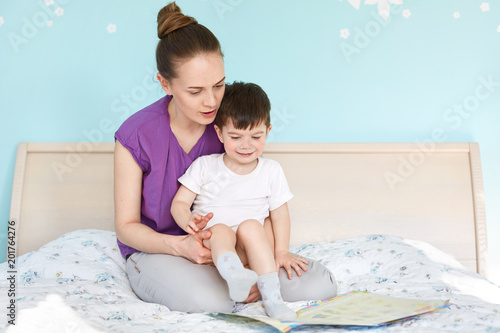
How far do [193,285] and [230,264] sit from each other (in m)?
0.15

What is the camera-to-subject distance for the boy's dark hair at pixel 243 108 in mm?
1420

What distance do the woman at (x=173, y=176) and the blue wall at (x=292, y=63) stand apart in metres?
0.62

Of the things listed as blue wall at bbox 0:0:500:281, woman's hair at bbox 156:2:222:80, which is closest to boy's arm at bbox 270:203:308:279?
woman's hair at bbox 156:2:222:80

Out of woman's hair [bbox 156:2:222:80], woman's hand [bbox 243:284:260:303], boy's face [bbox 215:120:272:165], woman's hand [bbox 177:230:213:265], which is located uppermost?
woman's hair [bbox 156:2:222:80]

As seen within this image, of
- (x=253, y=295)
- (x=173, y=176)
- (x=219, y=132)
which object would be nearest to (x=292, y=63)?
(x=219, y=132)

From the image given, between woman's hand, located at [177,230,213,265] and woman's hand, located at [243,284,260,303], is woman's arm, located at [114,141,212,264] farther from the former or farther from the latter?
woman's hand, located at [243,284,260,303]

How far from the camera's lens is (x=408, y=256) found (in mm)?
1636

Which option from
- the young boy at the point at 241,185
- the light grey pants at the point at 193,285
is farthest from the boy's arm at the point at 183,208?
the light grey pants at the point at 193,285

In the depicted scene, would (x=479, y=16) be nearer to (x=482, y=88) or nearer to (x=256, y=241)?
(x=482, y=88)

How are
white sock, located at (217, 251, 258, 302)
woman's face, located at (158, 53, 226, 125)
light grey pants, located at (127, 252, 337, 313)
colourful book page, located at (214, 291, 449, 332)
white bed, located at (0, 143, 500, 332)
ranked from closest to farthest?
colourful book page, located at (214, 291, 449, 332) < white sock, located at (217, 251, 258, 302) < light grey pants, located at (127, 252, 337, 313) < woman's face, located at (158, 53, 226, 125) < white bed, located at (0, 143, 500, 332)

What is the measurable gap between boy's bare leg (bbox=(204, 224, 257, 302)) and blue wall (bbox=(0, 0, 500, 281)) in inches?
35.8

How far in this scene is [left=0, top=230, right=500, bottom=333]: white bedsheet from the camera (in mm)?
1036

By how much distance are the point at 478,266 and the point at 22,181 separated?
1901 millimetres

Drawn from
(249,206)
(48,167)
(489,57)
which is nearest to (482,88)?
(489,57)
